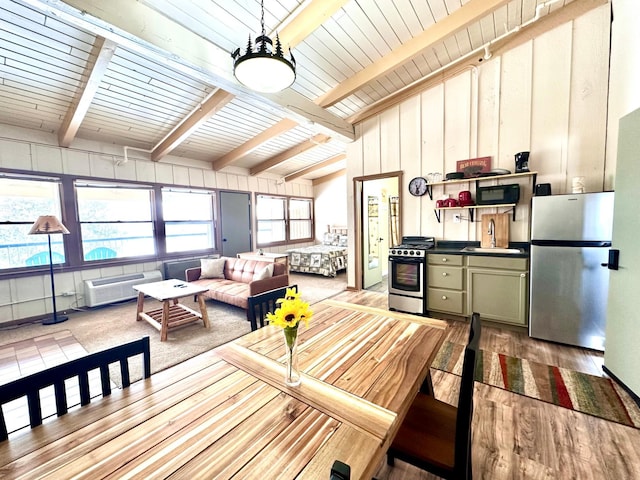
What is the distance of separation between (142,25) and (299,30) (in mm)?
1319

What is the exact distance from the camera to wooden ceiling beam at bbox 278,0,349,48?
2.38m

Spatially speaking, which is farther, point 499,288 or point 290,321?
point 499,288

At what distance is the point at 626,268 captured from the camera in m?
2.04

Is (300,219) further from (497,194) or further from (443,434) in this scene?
(443,434)

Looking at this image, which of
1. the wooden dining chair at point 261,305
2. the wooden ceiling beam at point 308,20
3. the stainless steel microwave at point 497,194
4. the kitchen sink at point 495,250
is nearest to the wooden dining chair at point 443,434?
the wooden dining chair at point 261,305

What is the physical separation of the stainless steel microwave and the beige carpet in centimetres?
295

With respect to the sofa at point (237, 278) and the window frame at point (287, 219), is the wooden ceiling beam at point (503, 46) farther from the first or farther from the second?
the window frame at point (287, 219)

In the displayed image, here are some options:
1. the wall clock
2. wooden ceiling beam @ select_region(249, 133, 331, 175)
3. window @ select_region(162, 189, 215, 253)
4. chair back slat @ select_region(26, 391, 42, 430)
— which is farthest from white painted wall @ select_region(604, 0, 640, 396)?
window @ select_region(162, 189, 215, 253)

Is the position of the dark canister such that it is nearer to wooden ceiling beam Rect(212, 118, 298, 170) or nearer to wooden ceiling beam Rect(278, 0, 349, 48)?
wooden ceiling beam Rect(278, 0, 349, 48)

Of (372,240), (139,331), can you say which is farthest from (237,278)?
(372,240)

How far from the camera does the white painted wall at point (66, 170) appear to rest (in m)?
3.77

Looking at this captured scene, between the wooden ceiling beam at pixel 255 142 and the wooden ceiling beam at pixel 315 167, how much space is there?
7.00 ft

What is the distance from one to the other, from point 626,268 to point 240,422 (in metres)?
2.85

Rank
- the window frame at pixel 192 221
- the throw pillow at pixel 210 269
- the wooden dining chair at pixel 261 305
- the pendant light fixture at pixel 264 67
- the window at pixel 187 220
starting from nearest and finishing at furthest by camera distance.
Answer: the wooden dining chair at pixel 261 305
the pendant light fixture at pixel 264 67
the throw pillow at pixel 210 269
the window frame at pixel 192 221
the window at pixel 187 220
